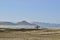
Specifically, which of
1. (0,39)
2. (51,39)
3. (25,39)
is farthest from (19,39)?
(51,39)

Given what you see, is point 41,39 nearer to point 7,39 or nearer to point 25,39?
point 25,39

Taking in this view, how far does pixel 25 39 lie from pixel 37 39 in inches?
65.0

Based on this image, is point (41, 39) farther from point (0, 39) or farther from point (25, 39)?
point (0, 39)

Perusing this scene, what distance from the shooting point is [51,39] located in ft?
91.9

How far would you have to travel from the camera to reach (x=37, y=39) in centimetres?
2750

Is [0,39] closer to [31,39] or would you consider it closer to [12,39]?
[12,39]

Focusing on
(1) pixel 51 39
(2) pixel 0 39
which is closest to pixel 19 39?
(2) pixel 0 39

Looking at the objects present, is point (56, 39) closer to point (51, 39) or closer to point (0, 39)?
point (51, 39)

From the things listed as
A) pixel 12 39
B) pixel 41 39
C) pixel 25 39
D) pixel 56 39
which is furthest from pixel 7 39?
pixel 56 39

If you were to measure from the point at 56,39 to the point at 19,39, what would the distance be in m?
4.94

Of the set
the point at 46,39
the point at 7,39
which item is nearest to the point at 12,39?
the point at 7,39

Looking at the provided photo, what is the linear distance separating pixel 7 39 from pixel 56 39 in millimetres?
6514

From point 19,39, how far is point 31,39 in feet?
5.27

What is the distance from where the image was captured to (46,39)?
27922 millimetres
